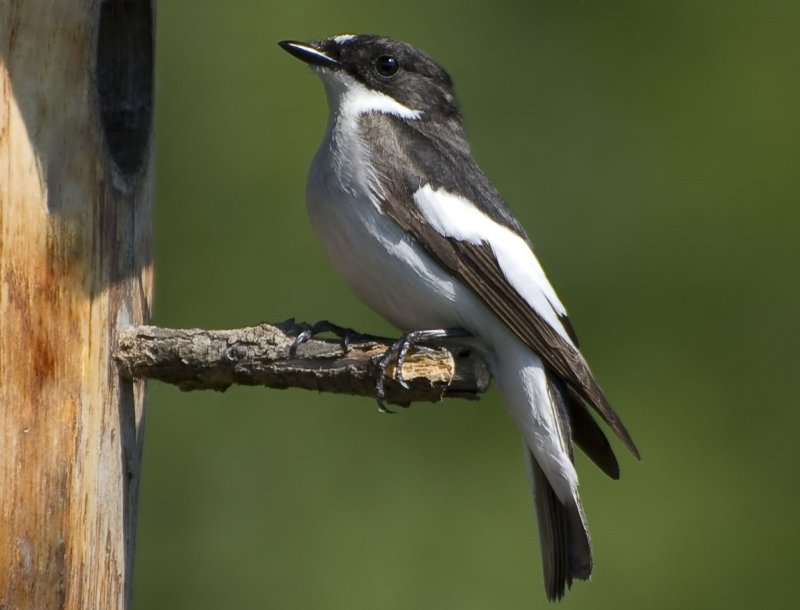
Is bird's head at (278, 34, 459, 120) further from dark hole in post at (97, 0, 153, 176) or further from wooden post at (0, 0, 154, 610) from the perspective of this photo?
wooden post at (0, 0, 154, 610)

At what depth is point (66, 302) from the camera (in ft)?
12.0

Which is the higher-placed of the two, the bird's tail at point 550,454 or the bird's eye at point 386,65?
the bird's eye at point 386,65

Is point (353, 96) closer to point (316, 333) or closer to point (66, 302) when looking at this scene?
point (316, 333)

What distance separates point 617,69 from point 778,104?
1221 millimetres

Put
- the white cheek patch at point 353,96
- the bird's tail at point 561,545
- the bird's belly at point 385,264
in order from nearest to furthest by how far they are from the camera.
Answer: the bird's belly at point 385,264
the bird's tail at point 561,545
the white cheek patch at point 353,96

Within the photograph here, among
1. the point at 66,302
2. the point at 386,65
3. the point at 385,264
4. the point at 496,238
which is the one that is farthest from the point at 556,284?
the point at 66,302

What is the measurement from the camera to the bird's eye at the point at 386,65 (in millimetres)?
4844

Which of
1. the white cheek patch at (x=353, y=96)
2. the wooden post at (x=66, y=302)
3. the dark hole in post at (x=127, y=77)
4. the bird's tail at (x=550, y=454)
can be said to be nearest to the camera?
the wooden post at (x=66, y=302)

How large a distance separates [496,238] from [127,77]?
4.33ft

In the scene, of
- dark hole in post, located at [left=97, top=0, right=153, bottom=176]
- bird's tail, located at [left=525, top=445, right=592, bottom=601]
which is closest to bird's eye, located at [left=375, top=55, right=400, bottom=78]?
dark hole in post, located at [left=97, top=0, right=153, bottom=176]

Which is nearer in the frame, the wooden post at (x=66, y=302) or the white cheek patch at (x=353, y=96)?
the wooden post at (x=66, y=302)

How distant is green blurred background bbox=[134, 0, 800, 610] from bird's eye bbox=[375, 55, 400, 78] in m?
2.95

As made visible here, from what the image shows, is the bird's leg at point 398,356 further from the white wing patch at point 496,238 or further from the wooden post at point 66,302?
the wooden post at point 66,302

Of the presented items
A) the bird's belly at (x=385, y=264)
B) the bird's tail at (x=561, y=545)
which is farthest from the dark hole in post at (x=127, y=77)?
the bird's tail at (x=561, y=545)
